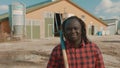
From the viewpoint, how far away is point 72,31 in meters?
2.70

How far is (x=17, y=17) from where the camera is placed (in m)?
32.6

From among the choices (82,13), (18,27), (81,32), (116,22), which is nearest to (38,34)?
(18,27)

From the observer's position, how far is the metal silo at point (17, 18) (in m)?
32.2

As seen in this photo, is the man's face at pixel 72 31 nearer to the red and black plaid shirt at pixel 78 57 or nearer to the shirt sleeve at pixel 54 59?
the red and black plaid shirt at pixel 78 57

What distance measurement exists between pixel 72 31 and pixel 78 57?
0.27m

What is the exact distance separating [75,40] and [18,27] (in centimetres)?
3007

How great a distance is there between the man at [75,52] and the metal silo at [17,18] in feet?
97.0

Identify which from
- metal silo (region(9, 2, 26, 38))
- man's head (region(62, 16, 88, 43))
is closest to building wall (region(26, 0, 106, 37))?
metal silo (region(9, 2, 26, 38))

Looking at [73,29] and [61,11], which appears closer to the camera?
[73,29]

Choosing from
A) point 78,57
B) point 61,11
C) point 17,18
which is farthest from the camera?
point 61,11

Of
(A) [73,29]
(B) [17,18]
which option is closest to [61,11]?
(B) [17,18]

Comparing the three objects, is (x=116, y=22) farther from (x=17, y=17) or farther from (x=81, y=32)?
(x=81, y=32)

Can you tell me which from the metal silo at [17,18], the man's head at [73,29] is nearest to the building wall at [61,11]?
the metal silo at [17,18]

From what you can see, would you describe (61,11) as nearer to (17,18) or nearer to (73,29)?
(17,18)
